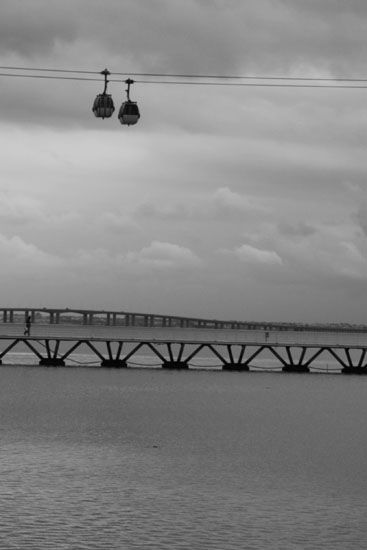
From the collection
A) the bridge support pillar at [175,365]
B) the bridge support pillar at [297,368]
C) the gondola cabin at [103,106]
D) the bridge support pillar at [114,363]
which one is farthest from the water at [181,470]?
the bridge support pillar at [175,365]

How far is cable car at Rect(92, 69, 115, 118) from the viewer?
23688 millimetres

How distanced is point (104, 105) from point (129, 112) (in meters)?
0.95

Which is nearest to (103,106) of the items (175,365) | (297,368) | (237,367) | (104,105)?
(104,105)

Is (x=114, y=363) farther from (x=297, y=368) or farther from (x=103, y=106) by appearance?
(x=103, y=106)

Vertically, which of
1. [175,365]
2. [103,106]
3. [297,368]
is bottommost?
[297,368]

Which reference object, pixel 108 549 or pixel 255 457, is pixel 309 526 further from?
pixel 255 457

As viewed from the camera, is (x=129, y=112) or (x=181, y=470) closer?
(x=129, y=112)

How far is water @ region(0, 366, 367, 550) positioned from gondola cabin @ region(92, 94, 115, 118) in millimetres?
8393

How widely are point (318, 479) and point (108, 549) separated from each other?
11.1m

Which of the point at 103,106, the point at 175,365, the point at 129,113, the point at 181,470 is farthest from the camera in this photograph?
the point at 175,365

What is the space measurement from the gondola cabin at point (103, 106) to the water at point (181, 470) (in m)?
8.39

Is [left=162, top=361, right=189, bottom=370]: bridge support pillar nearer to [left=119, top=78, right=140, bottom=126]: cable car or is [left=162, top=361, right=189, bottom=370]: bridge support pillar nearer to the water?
the water

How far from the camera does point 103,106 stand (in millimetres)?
23766

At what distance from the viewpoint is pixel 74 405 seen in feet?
179
